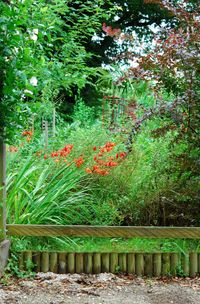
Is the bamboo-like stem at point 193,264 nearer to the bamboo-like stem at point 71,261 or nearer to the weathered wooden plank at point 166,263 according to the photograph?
the weathered wooden plank at point 166,263

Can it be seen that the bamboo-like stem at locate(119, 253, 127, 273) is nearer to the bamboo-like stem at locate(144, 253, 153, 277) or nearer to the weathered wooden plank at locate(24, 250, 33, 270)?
the bamboo-like stem at locate(144, 253, 153, 277)

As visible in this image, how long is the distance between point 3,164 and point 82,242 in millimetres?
1065

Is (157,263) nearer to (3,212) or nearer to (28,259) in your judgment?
(28,259)

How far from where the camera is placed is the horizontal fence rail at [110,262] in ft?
12.0

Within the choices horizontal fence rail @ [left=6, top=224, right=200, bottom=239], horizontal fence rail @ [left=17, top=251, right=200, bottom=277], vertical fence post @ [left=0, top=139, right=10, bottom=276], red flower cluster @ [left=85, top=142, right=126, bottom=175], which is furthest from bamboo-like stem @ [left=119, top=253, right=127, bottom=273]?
red flower cluster @ [left=85, top=142, right=126, bottom=175]

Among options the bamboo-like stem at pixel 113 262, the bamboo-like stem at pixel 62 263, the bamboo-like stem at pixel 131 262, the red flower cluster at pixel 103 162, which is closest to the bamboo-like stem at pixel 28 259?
the bamboo-like stem at pixel 62 263

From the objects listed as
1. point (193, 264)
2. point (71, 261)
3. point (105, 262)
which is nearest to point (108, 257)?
point (105, 262)

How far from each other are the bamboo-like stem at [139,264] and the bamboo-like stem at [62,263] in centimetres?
54

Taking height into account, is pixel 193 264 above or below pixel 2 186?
below

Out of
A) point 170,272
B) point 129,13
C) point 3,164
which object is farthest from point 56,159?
point 129,13

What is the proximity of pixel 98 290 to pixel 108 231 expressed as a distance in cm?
47

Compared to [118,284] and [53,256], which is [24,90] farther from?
[118,284]

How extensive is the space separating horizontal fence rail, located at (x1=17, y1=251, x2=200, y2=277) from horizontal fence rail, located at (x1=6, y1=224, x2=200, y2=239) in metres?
0.14

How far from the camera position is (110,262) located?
12.0ft
